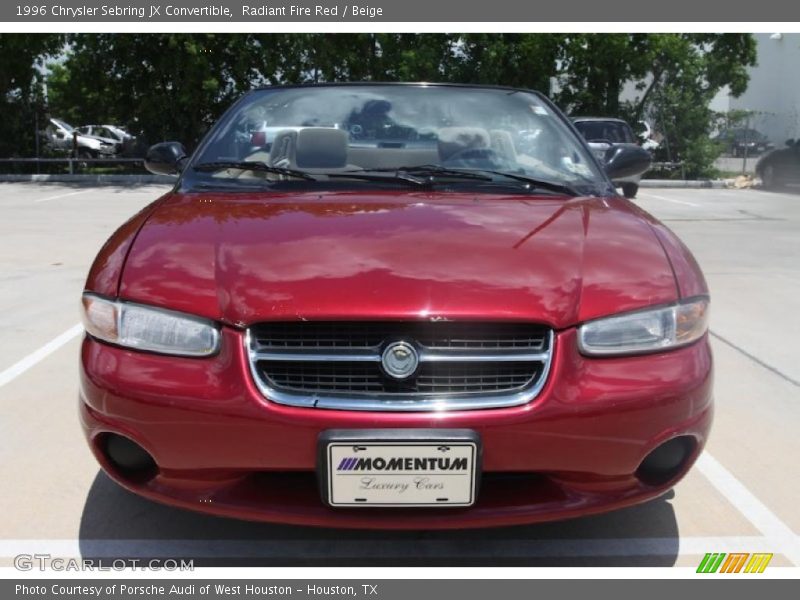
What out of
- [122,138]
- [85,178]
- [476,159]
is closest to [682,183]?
[85,178]

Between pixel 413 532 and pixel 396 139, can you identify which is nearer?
pixel 413 532

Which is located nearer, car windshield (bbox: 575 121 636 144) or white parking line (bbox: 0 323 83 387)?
white parking line (bbox: 0 323 83 387)

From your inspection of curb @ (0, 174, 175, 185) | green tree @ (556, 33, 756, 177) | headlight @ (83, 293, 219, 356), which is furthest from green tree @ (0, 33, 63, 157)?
headlight @ (83, 293, 219, 356)

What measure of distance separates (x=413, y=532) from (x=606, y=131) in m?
15.8

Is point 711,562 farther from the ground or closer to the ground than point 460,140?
closer to the ground

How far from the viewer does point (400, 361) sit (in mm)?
2316

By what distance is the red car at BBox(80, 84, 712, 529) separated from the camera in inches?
89.6

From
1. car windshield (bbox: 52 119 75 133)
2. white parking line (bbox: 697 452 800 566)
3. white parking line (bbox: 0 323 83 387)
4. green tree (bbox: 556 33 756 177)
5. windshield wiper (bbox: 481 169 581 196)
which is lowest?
white parking line (bbox: 0 323 83 387)

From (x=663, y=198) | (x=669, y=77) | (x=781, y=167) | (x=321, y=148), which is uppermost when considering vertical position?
(x=669, y=77)

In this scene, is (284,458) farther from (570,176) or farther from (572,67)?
(572,67)

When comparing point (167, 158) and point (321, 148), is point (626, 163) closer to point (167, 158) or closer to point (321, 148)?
point (321, 148)

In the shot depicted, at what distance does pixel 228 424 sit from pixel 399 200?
1.15 meters

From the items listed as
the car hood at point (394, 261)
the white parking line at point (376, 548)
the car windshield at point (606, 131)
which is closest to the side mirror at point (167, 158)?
the car hood at point (394, 261)

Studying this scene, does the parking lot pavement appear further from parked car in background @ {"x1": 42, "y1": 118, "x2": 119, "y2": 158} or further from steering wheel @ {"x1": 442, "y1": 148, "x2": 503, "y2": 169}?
parked car in background @ {"x1": 42, "y1": 118, "x2": 119, "y2": 158}
